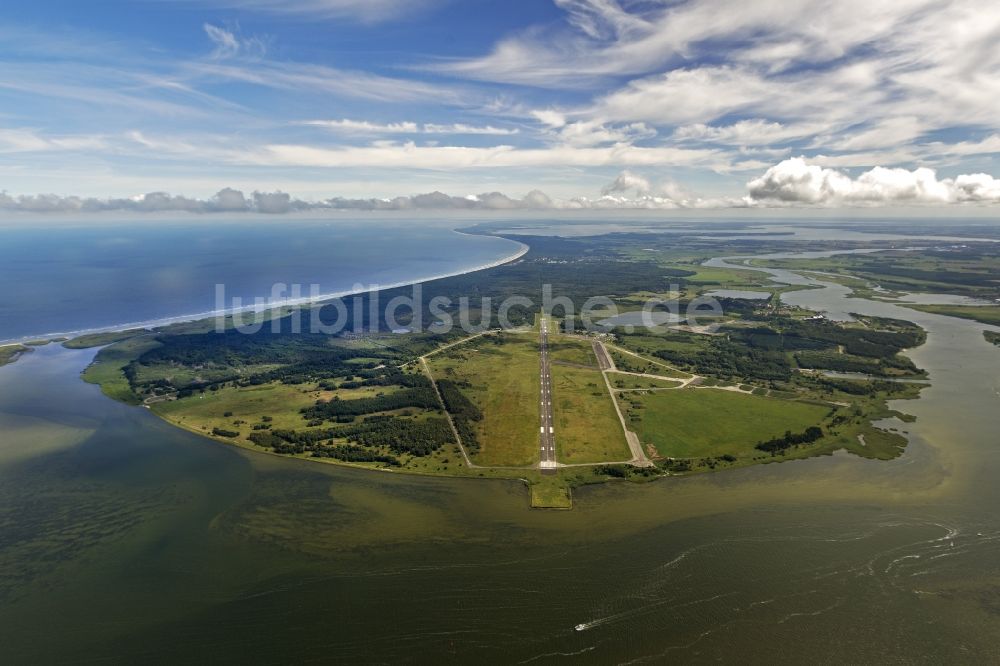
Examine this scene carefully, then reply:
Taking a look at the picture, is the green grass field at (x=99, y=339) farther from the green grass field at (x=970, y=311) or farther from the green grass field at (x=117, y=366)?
the green grass field at (x=970, y=311)

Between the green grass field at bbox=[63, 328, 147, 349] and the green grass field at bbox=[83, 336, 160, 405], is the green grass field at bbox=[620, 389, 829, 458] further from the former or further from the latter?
the green grass field at bbox=[63, 328, 147, 349]

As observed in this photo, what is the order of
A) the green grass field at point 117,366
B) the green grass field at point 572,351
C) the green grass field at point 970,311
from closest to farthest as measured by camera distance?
the green grass field at point 117,366 → the green grass field at point 572,351 → the green grass field at point 970,311

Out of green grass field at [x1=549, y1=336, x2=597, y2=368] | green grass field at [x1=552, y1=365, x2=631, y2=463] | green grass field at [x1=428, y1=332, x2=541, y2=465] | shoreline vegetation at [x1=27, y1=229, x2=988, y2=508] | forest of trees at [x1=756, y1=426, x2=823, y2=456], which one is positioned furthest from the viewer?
green grass field at [x1=549, y1=336, x2=597, y2=368]

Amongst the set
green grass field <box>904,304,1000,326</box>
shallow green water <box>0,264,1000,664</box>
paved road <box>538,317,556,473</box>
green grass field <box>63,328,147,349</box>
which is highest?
green grass field <box>904,304,1000,326</box>

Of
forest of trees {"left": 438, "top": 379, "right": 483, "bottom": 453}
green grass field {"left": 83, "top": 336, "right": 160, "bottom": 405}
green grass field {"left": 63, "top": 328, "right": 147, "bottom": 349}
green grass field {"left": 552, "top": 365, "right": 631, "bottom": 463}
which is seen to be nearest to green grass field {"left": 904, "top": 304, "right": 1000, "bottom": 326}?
green grass field {"left": 552, "top": 365, "right": 631, "bottom": 463}

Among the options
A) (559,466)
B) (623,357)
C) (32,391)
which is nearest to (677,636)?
(559,466)

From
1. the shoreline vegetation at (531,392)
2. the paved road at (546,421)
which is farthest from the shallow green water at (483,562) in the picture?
the paved road at (546,421)

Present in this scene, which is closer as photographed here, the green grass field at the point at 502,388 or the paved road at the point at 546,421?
the paved road at the point at 546,421
